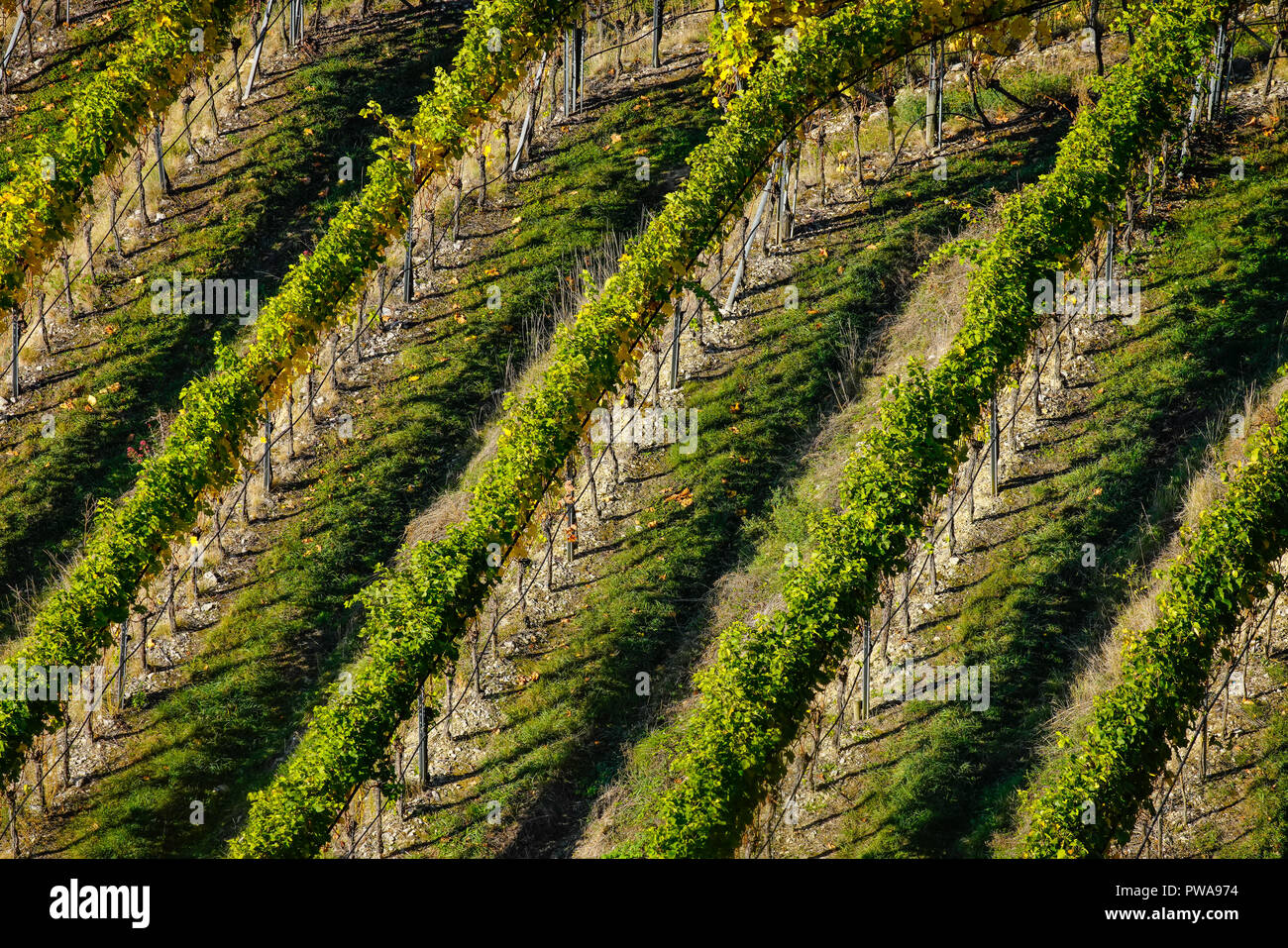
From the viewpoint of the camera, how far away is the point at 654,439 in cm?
2881

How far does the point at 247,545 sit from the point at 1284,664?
16.4m

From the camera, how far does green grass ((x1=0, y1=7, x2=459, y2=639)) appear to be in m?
28.8

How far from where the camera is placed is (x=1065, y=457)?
2720 centimetres

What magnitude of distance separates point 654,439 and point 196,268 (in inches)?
414

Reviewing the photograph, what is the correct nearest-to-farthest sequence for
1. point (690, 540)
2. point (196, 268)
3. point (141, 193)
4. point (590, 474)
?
point (690, 540) → point (590, 474) → point (196, 268) → point (141, 193)

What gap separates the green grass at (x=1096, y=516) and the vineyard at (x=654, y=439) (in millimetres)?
71

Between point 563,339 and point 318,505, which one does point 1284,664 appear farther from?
point 318,505

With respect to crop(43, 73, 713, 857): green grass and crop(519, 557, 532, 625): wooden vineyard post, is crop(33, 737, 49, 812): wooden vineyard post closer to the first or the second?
crop(43, 73, 713, 857): green grass

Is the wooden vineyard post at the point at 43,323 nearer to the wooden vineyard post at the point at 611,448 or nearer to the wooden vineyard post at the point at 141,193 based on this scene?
Answer: the wooden vineyard post at the point at 141,193

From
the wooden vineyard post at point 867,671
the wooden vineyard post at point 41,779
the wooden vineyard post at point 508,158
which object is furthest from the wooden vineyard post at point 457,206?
the wooden vineyard post at point 41,779

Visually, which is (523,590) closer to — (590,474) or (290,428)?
(590,474)

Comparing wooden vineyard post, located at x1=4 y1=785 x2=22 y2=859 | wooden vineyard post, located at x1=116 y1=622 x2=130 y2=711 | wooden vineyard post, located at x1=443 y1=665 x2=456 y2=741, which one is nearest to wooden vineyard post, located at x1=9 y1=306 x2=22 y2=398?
wooden vineyard post, located at x1=116 y1=622 x2=130 y2=711

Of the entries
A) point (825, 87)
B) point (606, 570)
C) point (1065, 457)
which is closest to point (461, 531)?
point (606, 570)

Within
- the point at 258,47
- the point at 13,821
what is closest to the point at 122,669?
the point at 13,821
